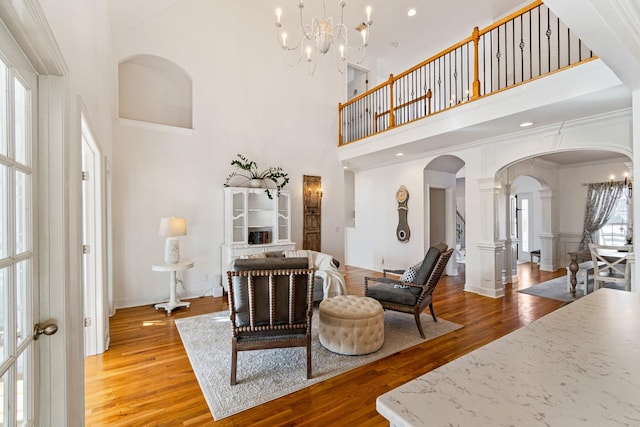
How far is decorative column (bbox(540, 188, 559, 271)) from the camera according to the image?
7.61 meters

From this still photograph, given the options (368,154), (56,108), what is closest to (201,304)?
(56,108)

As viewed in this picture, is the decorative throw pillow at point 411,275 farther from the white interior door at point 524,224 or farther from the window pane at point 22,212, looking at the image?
the white interior door at point 524,224

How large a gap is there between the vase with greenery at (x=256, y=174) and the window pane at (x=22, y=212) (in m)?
4.26

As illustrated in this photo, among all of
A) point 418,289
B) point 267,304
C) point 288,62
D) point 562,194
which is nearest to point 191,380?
point 267,304

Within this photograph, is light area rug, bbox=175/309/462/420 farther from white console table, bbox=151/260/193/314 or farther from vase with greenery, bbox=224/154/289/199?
vase with greenery, bbox=224/154/289/199

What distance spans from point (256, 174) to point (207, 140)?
3.50 feet

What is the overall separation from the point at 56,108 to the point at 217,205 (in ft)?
13.4

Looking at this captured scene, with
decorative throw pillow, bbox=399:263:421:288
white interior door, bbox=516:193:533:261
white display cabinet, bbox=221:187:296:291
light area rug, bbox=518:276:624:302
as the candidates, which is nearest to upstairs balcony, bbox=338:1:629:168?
white display cabinet, bbox=221:187:296:291

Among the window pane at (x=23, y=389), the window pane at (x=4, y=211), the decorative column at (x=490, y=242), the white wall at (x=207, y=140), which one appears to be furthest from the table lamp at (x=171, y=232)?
the decorative column at (x=490, y=242)

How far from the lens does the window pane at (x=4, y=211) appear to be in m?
0.98

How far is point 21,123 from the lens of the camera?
1.15 m

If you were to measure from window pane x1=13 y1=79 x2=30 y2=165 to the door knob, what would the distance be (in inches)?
27.2

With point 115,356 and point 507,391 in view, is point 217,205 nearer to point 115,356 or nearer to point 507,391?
point 115,356

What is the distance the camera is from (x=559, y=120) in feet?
13.4
